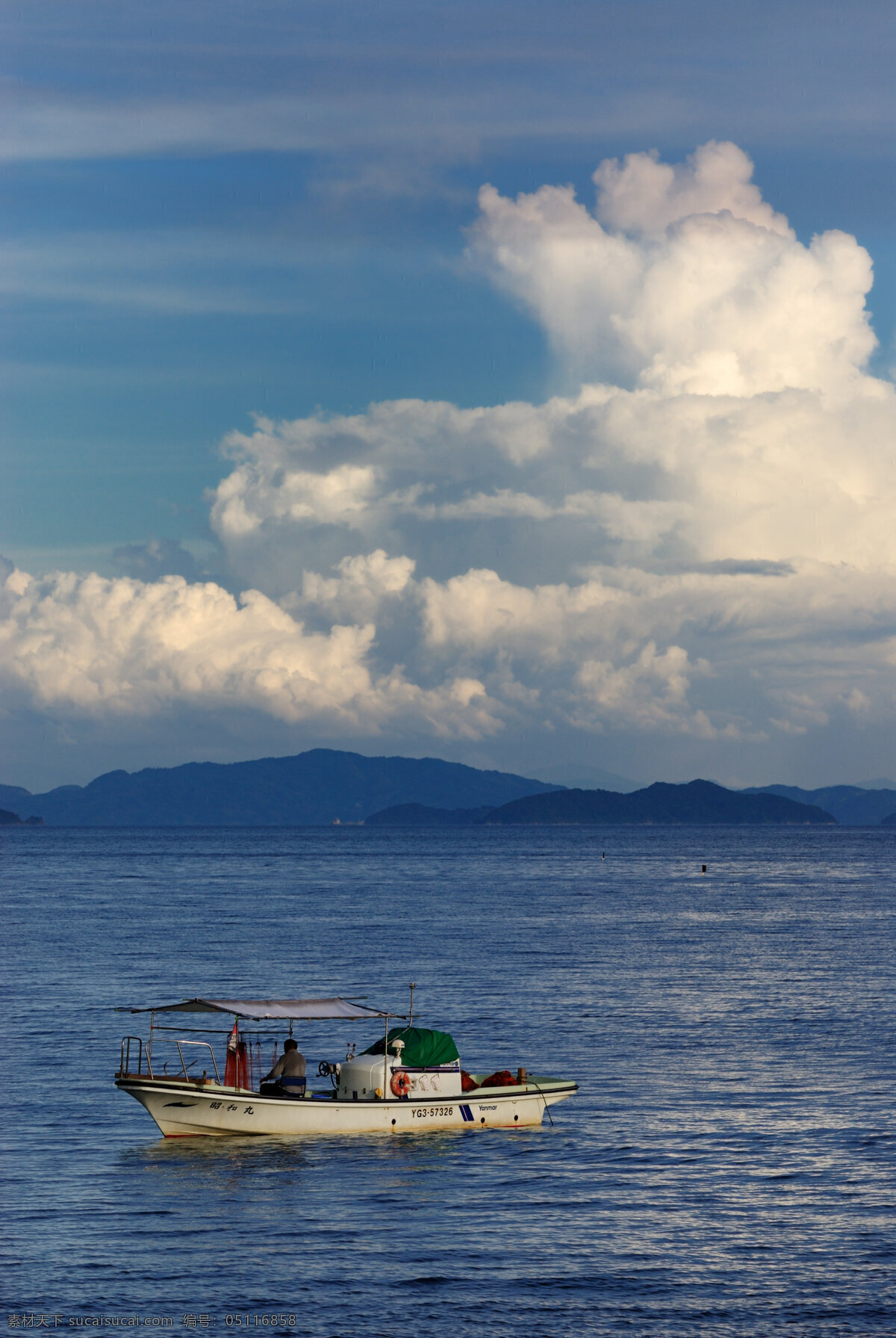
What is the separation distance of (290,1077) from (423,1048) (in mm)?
4146

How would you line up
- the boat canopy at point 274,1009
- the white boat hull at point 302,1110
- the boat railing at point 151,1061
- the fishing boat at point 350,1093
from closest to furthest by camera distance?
the white boat hull at point 302,1110 → the fishing boat at point 350,1093 → the boat railing at point 151,1061 → the boat canopy at point 274,1009

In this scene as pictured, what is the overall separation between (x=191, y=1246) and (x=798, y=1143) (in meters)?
18.2

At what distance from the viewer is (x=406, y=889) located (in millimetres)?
182000

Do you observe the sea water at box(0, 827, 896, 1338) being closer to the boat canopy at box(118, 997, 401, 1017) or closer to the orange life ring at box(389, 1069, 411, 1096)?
the orange life ring at box(389, 1069, 411, 1096)

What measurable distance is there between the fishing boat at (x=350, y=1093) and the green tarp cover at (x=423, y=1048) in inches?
0.9

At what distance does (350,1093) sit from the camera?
138 feet

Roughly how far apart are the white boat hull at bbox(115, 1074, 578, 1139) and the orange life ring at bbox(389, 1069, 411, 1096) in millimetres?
238

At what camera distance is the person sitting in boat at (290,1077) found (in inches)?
1620

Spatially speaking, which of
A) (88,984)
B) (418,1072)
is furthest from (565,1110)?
(88,984)

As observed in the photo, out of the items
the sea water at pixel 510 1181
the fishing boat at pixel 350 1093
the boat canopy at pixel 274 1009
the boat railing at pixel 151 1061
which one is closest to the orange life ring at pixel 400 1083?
the fishing boat at pixel 350 1093

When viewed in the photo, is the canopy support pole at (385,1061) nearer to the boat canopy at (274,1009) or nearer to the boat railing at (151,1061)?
the boat canopy at (274,1009)

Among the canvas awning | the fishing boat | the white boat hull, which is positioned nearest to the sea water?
the white boat hull

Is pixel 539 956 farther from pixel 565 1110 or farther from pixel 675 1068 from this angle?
pixel 565 1110

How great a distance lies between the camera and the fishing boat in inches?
1603
